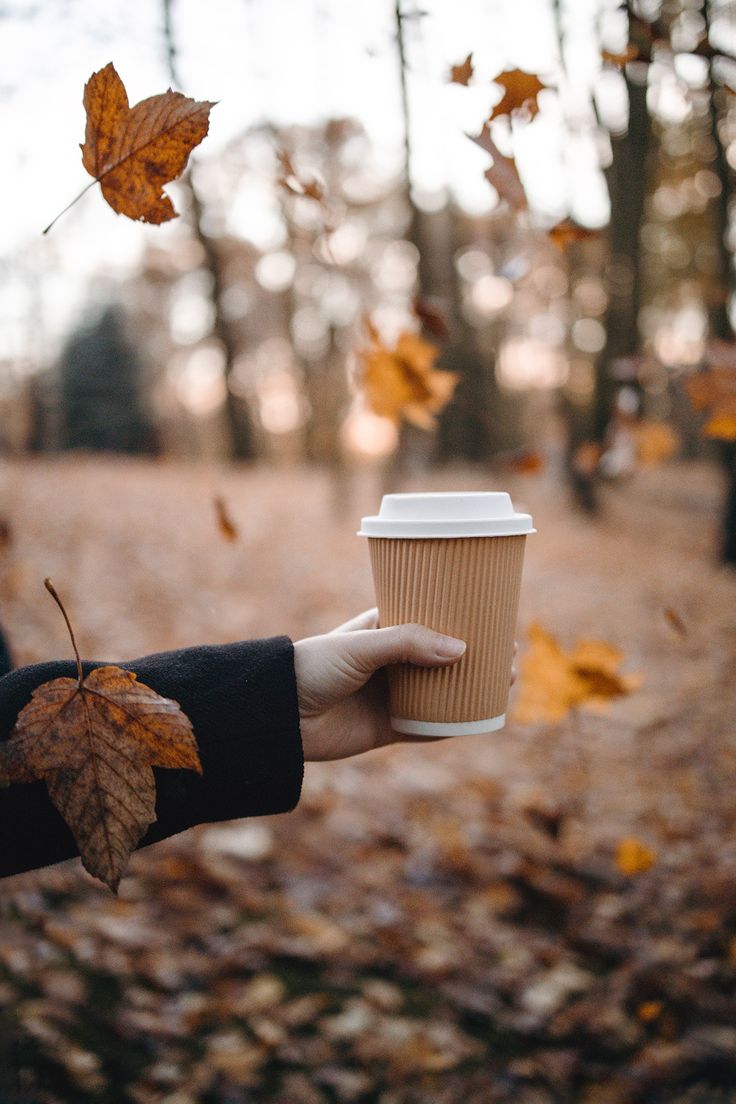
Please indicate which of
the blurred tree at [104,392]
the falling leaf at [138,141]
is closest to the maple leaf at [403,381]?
the falling leaf at [138,141]

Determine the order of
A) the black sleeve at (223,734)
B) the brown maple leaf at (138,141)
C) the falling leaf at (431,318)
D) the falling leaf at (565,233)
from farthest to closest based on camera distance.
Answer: the falling leaf at (431,318), the falling leaf at (565,233), the black sleeve at (223,734), the brown maple leaf at (138,141)

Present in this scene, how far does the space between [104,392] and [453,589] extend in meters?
13.5

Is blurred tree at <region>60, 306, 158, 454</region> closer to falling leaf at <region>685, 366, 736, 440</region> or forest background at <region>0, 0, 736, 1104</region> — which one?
forest background at <region>0, 0, 736, 1104</region>

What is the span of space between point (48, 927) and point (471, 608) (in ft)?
6.85

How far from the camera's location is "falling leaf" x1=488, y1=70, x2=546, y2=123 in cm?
153

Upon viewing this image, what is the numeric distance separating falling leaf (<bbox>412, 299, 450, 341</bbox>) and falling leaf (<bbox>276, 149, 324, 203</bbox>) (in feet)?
1.26

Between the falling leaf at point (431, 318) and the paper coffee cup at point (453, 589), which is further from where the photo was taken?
the falling leaf at point (431, 318)

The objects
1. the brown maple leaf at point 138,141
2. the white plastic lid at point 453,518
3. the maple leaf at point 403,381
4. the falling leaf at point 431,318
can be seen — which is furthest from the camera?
the maple leaf at point 403,381

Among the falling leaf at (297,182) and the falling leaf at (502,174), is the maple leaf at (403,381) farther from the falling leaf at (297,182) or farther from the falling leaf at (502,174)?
the falling leaf at (502,174)

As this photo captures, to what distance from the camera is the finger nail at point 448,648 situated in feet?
4.86

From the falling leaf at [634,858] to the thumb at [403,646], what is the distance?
2.13 metres

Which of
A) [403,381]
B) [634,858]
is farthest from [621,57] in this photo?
[634,858]

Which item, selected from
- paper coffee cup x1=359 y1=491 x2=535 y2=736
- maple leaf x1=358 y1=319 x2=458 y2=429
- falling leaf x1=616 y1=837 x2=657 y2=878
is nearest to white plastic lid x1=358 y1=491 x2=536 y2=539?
paper coffee cup x1=359 y1=491 x2=535 y2=736

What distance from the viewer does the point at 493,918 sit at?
2869mm
